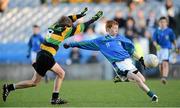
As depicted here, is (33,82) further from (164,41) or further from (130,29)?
(130,29)

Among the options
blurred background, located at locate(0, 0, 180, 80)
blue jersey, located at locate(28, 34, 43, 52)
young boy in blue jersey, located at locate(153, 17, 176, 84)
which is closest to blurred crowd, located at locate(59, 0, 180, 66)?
blurred background, located at locate(0, 0, 180, 80)

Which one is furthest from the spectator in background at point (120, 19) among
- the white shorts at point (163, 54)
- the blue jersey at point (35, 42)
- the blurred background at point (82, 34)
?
the white shorts at point (163, 54)

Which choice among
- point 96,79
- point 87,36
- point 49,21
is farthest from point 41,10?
point 96,79

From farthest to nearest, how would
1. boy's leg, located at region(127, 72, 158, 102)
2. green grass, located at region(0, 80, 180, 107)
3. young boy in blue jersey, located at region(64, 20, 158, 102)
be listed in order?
young boy in blue jersey, located at region(64, 20, 158, 102) < boy's leg, located at region(127, 72, 158, 102) < green grass, located at region(0, 80, 180, 107)

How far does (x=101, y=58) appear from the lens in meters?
27.5

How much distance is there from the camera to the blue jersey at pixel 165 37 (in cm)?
2312

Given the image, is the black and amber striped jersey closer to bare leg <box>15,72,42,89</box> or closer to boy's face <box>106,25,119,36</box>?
bare leg <box>15,72,42,89</box>

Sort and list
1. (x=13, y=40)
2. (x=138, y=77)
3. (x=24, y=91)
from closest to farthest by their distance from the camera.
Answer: (x=138, y=77) → (x=24, y=91) → (x=13, y=40)

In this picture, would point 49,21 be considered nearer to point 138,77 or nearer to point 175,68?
point 175,68

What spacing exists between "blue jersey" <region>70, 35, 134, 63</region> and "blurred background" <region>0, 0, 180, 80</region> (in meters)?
9.25

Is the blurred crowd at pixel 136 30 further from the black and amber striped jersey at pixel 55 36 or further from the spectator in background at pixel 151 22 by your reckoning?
the black and amber striped jersey at pixel 55 36

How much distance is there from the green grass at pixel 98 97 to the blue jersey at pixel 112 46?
1.05 metres

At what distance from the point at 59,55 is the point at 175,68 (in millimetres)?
4660

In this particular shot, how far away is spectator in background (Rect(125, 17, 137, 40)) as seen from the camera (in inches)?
1063
